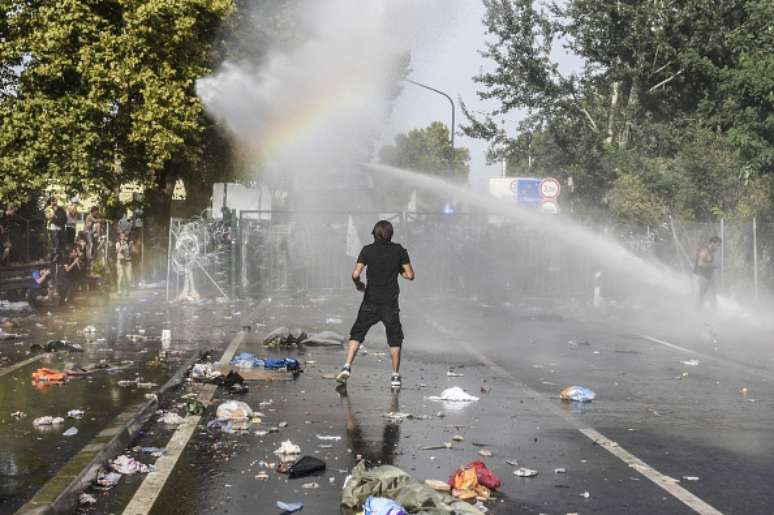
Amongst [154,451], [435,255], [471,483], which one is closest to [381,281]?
[154,451]

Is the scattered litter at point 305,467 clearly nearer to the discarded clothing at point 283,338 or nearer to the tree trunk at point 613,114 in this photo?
the discarded clothing at point 283,338

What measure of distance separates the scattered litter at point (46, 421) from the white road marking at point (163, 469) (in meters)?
1.01

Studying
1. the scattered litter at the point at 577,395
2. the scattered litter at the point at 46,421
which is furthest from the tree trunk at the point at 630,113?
the scattered litter at the point at 46,421

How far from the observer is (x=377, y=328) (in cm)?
1909

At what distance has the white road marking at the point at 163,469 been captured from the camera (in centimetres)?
631

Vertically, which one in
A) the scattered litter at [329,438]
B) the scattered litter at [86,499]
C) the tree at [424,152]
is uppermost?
the tree at [424,152]

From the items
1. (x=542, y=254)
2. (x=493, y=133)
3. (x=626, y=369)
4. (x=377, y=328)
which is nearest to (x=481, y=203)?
(x=542, y=254)

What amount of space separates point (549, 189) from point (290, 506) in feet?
82.0

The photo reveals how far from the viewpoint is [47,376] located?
37.7ft

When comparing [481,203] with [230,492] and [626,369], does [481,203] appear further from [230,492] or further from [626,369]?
[230,492]

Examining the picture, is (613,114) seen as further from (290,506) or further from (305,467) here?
(290,506)

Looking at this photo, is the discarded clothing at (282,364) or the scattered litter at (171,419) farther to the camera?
the discarded clothing at (282,364)

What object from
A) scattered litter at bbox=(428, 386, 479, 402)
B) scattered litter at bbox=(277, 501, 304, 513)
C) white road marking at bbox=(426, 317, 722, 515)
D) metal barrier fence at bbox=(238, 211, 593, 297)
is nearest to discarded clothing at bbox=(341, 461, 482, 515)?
scattered litter at bbox=(277, 501, 304, 513)

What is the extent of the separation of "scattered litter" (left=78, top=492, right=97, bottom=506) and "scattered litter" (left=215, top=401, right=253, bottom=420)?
272cm
